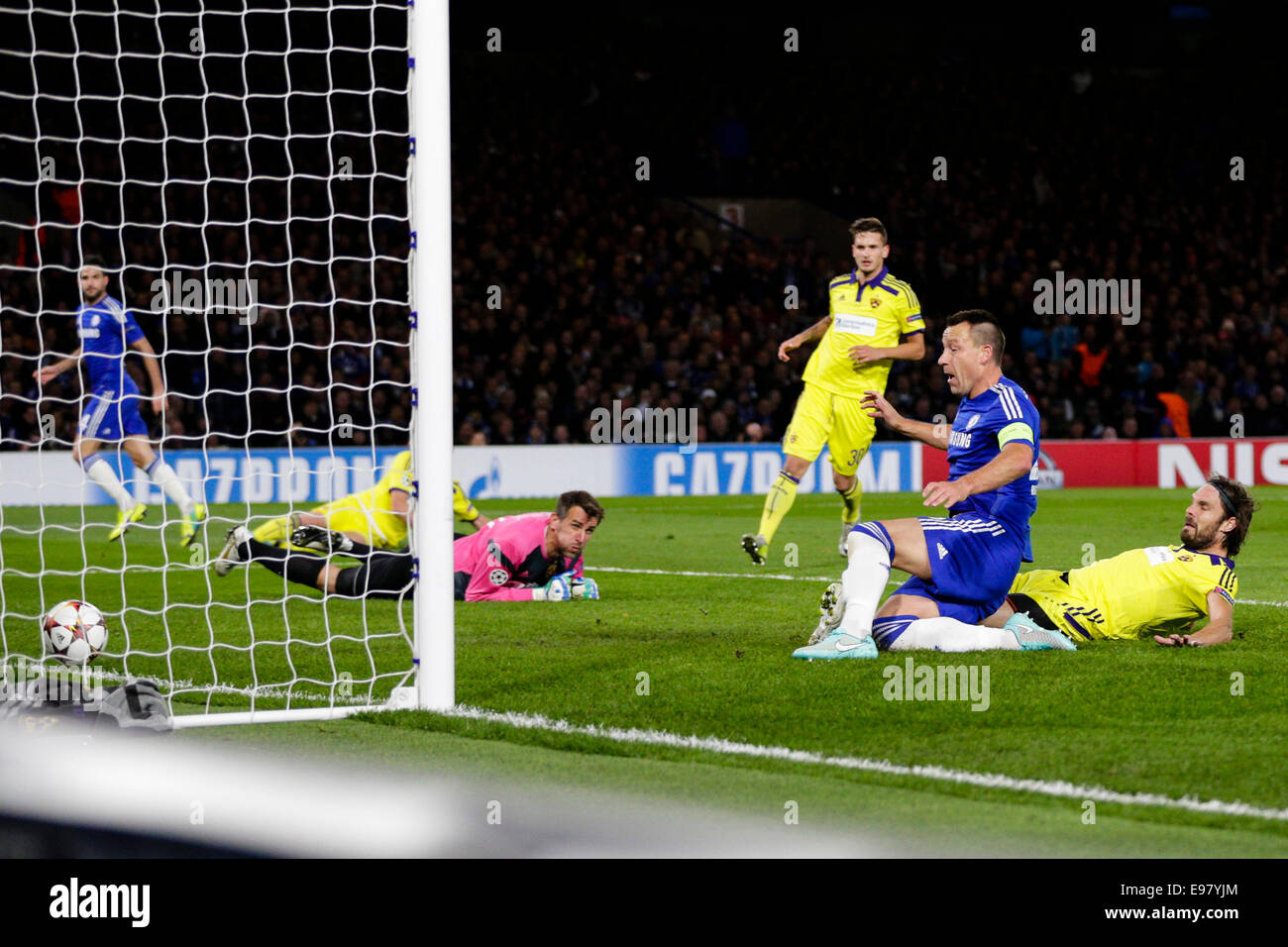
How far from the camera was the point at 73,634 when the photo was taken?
6316mm

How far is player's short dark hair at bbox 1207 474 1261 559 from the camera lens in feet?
21.9

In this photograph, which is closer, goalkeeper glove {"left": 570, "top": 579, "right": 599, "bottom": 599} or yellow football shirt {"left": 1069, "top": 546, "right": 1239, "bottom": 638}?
yellow football shirt {"left": 1069, "top": 546, "right": 1239, "bottom": 638}

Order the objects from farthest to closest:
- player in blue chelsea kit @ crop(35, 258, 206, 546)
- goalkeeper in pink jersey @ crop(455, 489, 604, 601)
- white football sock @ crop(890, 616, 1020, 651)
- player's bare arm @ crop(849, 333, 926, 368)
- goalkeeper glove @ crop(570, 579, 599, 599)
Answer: player in blue chelsea kit @ crop(35, 258, 206, 546)
player's bare arm @ crop(849, 333, 926, 368)
goalkeeper glove @ crop(570, 579, 599, 599)
goalkeeper in pink jersey @ crop(455, 489, 604, 601)
white football sock @ crop(890, 616, 1020, 651)

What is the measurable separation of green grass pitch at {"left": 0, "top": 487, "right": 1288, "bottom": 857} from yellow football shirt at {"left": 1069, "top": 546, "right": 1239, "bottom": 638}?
0.13 meters

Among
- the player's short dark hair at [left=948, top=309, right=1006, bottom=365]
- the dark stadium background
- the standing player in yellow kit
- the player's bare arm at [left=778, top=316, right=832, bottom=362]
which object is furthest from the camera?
the dark stadium background

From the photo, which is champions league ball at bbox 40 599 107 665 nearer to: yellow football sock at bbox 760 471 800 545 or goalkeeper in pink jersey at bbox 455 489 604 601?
goalkeeper in pink jersey at bbox 455 489 604 601

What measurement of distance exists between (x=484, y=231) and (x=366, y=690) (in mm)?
16775

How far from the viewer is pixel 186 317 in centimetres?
1955

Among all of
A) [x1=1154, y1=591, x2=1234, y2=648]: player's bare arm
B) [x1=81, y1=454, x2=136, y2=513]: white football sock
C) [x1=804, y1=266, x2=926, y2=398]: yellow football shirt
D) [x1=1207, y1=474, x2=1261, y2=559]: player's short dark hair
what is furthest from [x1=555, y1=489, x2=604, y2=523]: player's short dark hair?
[x1=81, y1=454, x2=136, y2=513]: white football sock

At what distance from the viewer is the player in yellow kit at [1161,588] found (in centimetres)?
668

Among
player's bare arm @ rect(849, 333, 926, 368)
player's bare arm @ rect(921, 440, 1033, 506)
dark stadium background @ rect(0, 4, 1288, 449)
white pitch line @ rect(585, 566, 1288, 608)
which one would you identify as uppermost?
dark stadium background @ rect(0, 4, 1288, 449)

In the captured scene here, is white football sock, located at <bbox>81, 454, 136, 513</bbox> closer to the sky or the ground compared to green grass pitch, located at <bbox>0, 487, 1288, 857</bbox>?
closer to the sky

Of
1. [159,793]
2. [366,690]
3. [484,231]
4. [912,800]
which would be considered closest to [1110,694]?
[912,800]

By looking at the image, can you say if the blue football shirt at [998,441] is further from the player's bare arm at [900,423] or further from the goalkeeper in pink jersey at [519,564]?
the goalkeeper in pink jersey at [519,564]
